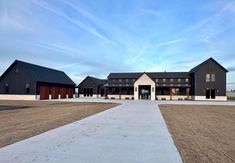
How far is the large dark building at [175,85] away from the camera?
131 feet

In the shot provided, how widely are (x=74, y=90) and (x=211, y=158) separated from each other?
48.6m

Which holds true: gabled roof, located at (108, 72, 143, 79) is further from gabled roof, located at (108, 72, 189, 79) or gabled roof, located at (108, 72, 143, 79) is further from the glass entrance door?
the glass entrance door

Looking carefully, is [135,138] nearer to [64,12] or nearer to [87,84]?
[64,12]

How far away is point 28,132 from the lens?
26.2 ft

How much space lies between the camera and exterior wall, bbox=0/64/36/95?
37.4 meters

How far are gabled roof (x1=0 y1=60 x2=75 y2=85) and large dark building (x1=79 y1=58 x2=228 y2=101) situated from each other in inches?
416

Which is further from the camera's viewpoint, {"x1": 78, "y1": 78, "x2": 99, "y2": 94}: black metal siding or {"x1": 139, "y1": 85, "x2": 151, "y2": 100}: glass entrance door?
{"x1": 78, "y1": 78, "x2": 99, "y2": 94}: black metal siding

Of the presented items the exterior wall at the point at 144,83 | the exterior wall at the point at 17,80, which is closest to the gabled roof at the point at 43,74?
the exterior wall at the point at 17,80

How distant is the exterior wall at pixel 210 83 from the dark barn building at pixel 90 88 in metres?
22.5

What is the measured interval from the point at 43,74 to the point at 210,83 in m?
32.0

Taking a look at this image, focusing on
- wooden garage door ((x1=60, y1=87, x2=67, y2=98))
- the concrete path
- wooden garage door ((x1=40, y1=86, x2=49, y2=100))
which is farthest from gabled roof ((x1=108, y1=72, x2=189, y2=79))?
the concrete path

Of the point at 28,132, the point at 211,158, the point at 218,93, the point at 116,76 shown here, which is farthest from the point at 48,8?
the point at 218,93

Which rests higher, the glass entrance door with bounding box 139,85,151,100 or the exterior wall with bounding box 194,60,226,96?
the exterior wall with bounding box 194,60,226,96

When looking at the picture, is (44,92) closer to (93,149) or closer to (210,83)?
(210,83)
